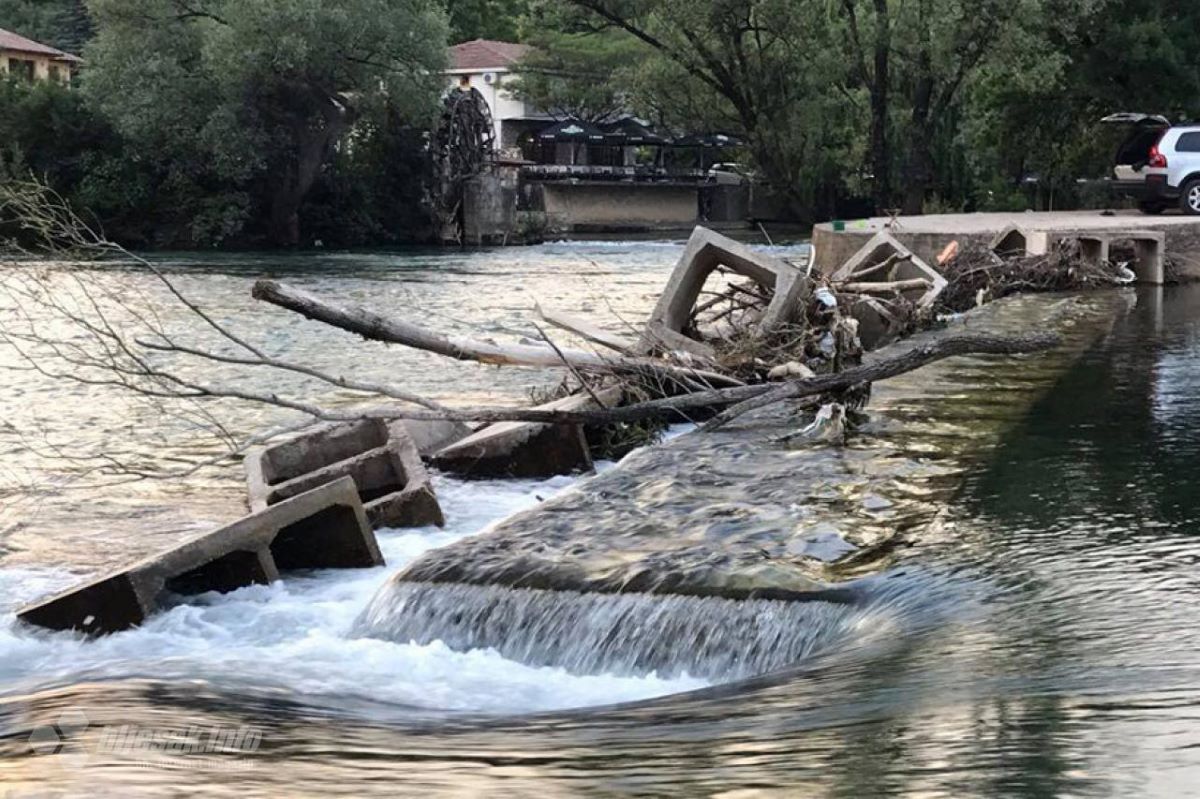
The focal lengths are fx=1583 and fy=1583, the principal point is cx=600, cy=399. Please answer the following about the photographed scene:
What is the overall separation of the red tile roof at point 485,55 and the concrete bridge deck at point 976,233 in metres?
59.1

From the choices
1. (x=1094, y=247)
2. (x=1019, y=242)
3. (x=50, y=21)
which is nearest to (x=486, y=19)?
(x=50, y=21)

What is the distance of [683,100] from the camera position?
53.6m

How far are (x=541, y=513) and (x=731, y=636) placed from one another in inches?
111

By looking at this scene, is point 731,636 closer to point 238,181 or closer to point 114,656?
point 114,656

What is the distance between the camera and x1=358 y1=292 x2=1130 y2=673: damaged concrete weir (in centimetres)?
801

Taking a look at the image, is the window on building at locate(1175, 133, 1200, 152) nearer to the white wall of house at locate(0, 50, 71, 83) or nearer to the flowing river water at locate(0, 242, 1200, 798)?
the flowing river water at locate(0, 242, 1200, 798)

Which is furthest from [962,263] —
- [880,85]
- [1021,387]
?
[880,85]

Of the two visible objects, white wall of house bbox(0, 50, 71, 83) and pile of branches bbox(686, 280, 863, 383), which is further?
white wall of house bbox(0, 50, 71, 83)

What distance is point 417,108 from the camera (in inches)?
2168

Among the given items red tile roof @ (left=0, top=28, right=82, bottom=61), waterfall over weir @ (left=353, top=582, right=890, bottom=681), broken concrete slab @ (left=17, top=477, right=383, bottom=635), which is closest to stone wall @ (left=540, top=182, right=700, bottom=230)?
red tile roof @ (left=0, top=28, right=82, bottom=61)

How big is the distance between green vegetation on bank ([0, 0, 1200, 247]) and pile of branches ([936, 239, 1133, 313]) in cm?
1635

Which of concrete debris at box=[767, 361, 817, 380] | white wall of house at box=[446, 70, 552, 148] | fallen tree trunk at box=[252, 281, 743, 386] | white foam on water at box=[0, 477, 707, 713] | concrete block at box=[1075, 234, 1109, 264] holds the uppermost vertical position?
white wall of house at box=[446, 70, 552, 148]

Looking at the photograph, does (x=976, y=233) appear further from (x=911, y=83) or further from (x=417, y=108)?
(x=417, y=108)

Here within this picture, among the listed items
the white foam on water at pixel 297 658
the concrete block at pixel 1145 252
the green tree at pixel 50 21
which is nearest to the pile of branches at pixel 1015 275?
the concrete block at pixel 1145 252
